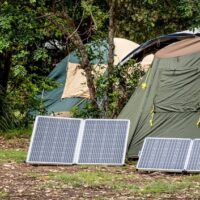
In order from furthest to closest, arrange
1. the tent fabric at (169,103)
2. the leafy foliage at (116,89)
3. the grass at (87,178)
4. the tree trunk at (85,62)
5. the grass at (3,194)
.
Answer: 1. the tree trunk at (85,62)
2. the leafy foliage at (116,89)
3. the tent fabric at (169,103)
4. the grass at (87,178)
5. the grass at (3,194)

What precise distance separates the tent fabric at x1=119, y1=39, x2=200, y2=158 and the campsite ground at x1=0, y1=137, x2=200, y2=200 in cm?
81

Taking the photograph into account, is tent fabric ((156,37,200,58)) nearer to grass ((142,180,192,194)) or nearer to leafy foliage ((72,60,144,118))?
leafy foliage ((72,60,144,118))

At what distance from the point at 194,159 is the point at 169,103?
5.03 ft

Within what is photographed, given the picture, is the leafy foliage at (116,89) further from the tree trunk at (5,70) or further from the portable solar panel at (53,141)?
the tree trunk at (5,70)

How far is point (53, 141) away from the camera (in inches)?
379

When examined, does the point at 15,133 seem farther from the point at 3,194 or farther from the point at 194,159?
the point at 3,194

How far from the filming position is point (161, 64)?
1056cm

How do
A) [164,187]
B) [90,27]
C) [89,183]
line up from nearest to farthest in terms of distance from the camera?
[164,187] < [89,183] < [90,27]

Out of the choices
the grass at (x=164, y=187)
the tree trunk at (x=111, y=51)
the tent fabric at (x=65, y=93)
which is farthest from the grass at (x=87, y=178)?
the tent fabric at (x=65, y=93)

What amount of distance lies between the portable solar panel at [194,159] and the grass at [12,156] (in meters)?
2.62

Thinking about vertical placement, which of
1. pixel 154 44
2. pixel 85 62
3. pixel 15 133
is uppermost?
pixel 154 44

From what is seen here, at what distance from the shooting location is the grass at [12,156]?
9867 mm

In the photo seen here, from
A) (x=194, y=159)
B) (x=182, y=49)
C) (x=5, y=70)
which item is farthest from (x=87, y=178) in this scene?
(x=5, y=70)

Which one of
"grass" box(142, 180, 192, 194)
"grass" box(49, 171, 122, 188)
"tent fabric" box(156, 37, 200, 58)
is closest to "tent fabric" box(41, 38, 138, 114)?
"tent fabric" box(156, 37, 200, 58)
